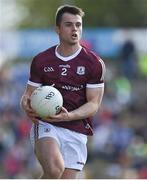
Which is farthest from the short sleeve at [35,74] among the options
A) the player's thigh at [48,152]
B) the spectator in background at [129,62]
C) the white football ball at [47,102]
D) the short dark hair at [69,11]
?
the spectator in background at [129,62]

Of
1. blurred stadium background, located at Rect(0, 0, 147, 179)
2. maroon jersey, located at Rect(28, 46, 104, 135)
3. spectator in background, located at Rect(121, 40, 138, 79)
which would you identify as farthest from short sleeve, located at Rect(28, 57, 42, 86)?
spectator in background, located at Rect(121, 40, 138, 79)

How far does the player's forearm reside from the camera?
10836 mm

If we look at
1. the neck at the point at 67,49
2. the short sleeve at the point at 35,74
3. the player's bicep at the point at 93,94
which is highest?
the neck at the point at 67,49

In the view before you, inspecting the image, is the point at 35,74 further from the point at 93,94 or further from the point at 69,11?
the point at 69,11

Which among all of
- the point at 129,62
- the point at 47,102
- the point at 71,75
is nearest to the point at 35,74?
the point at 71,75

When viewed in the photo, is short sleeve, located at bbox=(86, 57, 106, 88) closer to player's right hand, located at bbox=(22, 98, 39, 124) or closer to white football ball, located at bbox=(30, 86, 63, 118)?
white football ball, located at bbox=(30, 86, 63, 118)

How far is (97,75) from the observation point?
36.4ft

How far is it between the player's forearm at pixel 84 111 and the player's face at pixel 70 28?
736 mm

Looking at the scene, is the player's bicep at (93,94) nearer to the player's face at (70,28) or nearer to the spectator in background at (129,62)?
the player's face at (70,28)

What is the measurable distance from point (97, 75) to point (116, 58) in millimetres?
21589

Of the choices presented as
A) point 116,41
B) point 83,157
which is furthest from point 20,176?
point 116,41

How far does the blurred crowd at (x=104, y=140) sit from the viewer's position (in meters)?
20.1

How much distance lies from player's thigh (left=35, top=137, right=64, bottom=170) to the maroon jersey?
Result: 0.83 ft

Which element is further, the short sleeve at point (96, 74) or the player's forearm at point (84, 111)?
the short sleeve at point (96, 74)
